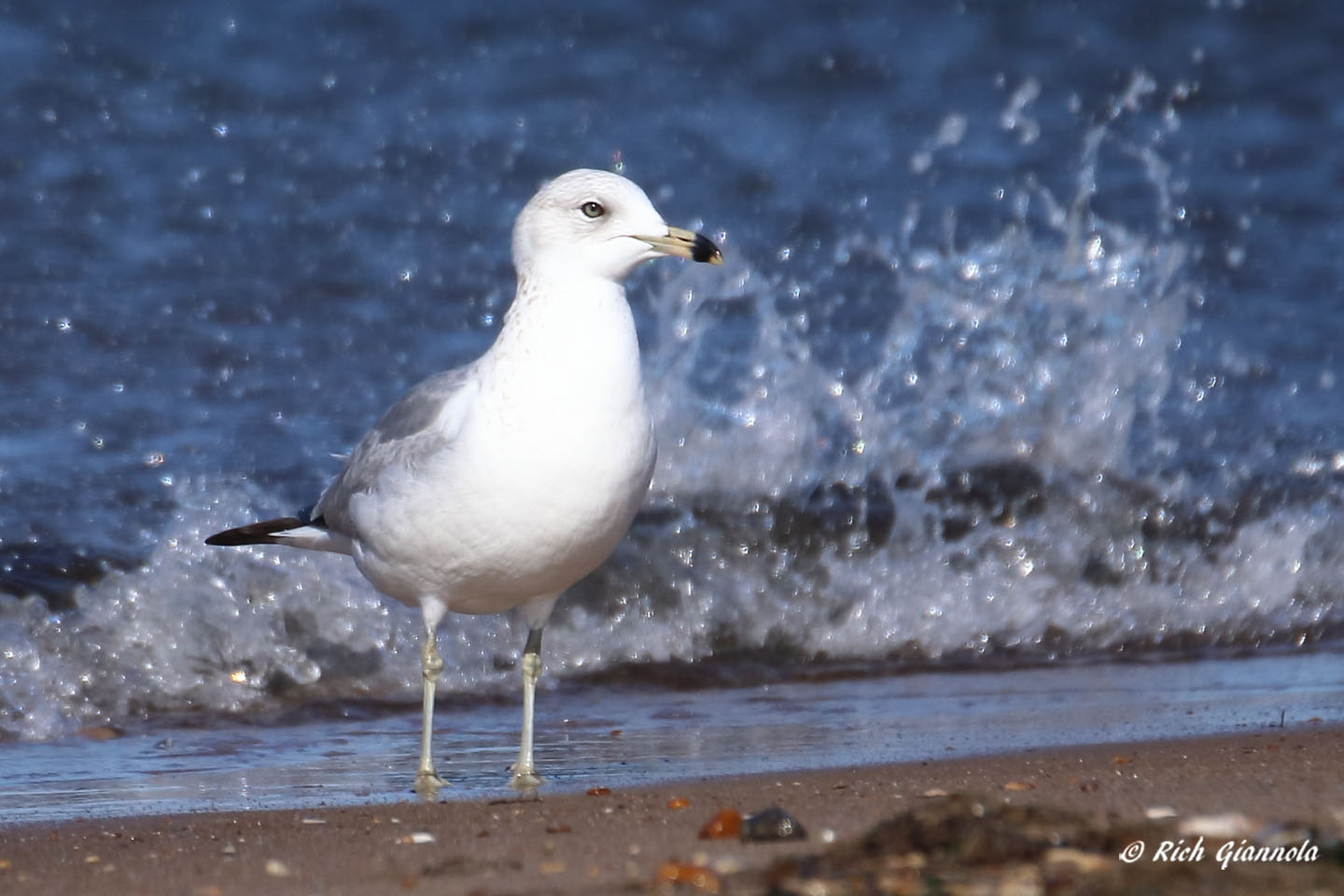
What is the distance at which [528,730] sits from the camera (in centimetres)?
439

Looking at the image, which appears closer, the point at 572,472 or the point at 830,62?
the point at 572,472

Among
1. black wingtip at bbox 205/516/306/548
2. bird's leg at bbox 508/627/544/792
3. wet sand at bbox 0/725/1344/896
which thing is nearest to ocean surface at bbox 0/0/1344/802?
bird's leg at bbox 508/627/544/792

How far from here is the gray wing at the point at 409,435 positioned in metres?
4.24

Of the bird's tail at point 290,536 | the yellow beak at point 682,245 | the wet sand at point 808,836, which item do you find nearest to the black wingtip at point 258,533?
the bird's tail at point 290,536

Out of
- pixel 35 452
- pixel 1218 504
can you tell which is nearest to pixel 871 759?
pixel 1218 504

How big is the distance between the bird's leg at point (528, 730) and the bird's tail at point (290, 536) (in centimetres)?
56

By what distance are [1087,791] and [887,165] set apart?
720 centimetres

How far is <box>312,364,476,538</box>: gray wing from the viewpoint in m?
4.24

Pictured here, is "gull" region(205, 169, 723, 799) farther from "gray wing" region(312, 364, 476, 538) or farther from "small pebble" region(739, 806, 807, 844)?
"small pebble" region(739, 806, 807, 844)

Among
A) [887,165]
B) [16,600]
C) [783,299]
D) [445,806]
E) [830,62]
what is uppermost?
[830,62]

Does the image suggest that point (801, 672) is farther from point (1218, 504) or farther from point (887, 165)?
point (887, 165)

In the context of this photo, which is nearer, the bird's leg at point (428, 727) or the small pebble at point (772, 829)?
the small pebble at point (772, 829)

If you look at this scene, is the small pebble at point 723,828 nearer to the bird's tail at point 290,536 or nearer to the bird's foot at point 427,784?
the bird's foot at point 427,784

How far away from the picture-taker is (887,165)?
1048 cm
